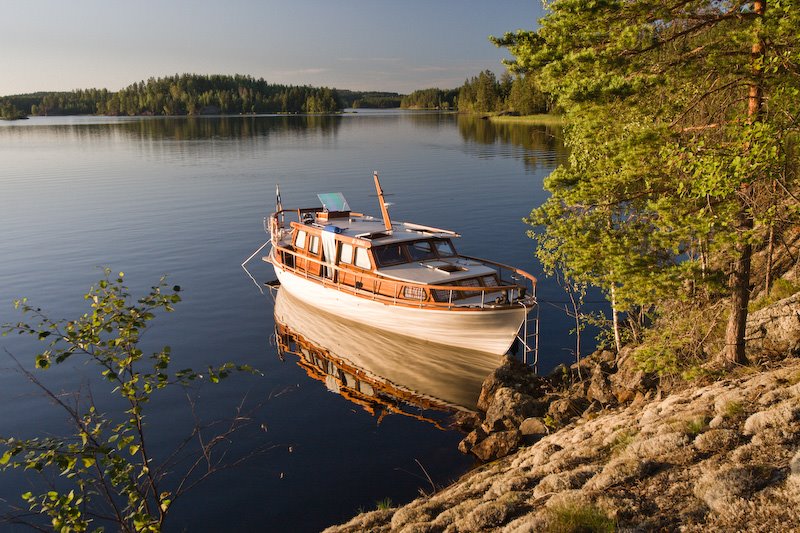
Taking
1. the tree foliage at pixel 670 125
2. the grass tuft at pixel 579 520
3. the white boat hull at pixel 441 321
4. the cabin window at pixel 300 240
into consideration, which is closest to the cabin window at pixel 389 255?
the white boat hull at pixel 441 321

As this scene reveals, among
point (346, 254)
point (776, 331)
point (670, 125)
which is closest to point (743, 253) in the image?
point (670, 125)

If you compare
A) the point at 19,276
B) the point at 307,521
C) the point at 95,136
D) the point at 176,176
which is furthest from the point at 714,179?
the point at 95,136

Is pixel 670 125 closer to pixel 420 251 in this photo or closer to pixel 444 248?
pixel 420 251

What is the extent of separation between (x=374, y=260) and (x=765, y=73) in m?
17.7

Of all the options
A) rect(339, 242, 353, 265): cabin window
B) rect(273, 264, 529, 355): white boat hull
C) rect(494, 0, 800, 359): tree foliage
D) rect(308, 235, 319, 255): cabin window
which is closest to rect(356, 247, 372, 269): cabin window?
rect(339, 242, 353, 265): cabin window

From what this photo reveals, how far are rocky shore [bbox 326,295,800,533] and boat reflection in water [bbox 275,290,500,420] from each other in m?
5.58

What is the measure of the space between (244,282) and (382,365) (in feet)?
45.4

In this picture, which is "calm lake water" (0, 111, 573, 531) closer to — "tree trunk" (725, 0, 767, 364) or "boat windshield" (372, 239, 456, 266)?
"tree trunk" (725, 0, 767, 364)

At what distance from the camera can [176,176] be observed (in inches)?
2749

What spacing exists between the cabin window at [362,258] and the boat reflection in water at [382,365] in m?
3.19

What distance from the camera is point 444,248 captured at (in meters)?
27.5

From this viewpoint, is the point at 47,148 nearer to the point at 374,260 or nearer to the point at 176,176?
the point at 176,176

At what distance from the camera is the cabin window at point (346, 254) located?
27.1m

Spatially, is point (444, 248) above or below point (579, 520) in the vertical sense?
above
